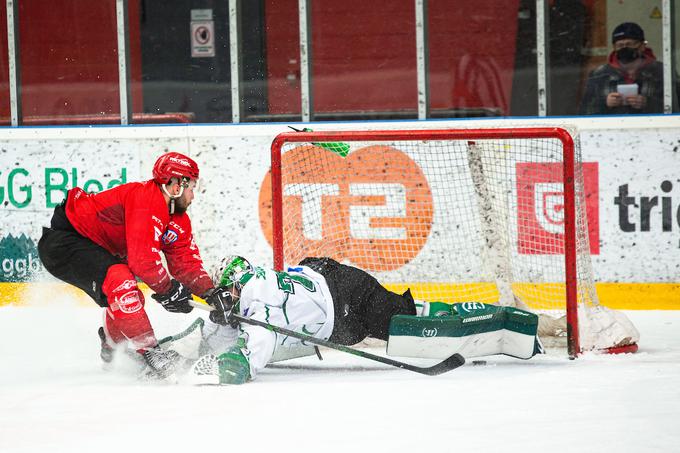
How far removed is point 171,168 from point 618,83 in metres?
2.76

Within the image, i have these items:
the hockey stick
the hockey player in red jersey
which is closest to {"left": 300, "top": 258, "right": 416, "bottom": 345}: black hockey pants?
the hockey stick

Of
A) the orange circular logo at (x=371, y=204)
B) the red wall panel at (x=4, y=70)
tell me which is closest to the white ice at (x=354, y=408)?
the orange circular logo at (x=371, y=204)

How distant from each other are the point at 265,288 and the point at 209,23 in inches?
108

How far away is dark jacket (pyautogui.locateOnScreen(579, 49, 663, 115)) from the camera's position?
225 inches

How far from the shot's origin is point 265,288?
13.1 feet

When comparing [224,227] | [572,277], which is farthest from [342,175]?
[572,277]

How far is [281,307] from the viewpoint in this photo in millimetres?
3996

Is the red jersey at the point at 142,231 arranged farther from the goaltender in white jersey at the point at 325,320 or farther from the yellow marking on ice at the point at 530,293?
the yellow marking on ice at the point at 530,293

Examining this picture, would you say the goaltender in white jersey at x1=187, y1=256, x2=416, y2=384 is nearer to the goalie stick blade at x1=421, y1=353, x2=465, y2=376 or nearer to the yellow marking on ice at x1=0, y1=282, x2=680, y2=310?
the goalie stick blade at x1=421, y1=353, x2=465, y2=376

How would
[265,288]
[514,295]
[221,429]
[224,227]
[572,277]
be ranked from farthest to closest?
[224,227], [514,295], [572,277], [265,288], [221,429]

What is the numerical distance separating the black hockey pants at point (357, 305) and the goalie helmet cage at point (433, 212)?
1.87 feet

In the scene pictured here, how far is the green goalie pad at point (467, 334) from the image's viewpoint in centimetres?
412

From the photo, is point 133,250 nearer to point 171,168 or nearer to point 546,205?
point 171,168

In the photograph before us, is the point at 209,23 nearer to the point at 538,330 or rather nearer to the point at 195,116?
the point at 195,116
